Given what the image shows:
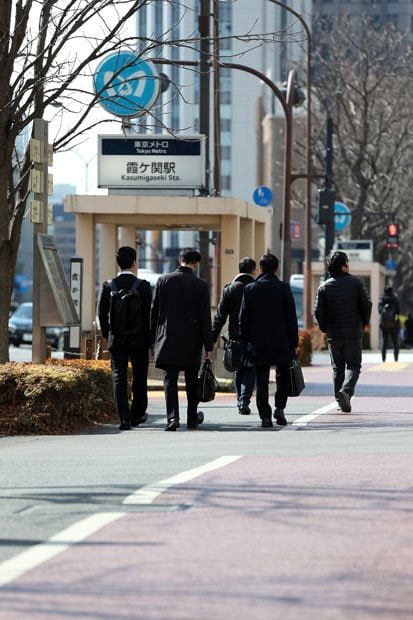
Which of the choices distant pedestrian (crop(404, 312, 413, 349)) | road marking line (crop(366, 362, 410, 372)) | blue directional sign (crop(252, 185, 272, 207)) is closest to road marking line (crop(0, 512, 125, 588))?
road marking line (crop(366, 362, 410, 372))

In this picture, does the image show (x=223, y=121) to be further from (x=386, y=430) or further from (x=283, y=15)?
(x=386, y=430)

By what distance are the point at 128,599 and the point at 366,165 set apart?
57576mm

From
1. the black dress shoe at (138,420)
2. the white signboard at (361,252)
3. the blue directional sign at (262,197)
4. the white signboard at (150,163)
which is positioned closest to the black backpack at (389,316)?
the blue directional sign at (262,197)

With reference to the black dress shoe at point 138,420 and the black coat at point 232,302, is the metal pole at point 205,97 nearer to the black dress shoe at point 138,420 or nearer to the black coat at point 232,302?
the black coat at point 232,302

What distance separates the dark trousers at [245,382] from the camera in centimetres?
1858

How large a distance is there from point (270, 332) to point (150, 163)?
10280mm

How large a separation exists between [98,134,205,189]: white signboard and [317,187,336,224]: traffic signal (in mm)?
14863

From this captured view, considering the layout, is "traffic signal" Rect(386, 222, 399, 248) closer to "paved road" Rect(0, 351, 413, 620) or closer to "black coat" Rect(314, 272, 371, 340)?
"black coat" Rect(314, 272, 371, 340)

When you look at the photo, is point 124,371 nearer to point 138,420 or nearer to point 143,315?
point 143,315

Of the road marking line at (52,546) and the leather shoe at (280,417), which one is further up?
the road marking line at (52,546)

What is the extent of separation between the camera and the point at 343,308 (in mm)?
18578

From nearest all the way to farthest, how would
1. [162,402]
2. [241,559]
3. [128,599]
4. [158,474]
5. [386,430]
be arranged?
1. [128,599]
2. [241,559]
3. [158,474]
4. [386,430]
5. [162,402]

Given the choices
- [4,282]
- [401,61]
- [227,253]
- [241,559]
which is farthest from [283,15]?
[241,559]

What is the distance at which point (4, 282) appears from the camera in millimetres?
18500
